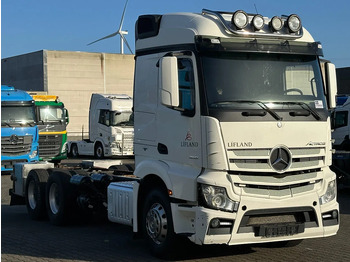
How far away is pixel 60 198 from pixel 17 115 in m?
11.8

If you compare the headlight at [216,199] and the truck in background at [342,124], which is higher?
the truck in background at [342,124]

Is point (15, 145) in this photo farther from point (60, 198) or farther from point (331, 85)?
point (331, 85)

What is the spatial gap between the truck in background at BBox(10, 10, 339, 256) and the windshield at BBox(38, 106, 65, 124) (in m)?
18.7

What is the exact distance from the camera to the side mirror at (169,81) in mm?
7168

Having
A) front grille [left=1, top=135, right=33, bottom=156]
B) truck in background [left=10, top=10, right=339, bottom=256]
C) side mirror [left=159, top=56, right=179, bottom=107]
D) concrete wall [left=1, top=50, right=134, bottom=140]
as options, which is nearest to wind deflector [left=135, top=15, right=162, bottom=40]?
truck in background [left=10, top=10, right=339, bottom=256]

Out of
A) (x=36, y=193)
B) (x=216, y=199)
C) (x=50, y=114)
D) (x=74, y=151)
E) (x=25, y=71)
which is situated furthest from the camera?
(x=25, y=71)

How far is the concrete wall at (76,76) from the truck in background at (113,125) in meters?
27.2

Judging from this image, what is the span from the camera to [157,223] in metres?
7.87

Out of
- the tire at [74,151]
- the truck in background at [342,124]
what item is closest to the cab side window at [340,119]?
the truck in background at [342,124]

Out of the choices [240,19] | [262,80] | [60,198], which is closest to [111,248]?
[60,198]

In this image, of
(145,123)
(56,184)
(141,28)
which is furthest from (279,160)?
(56,184)

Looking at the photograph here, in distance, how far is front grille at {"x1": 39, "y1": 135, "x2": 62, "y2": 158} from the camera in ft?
83.3

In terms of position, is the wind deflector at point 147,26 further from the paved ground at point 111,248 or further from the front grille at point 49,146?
the front grille at point 49,146

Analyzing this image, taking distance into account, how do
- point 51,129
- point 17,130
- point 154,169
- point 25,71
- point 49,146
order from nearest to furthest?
point 154,169 < point 17,130 < point 49,146 < point 51,129 < point 25,71
